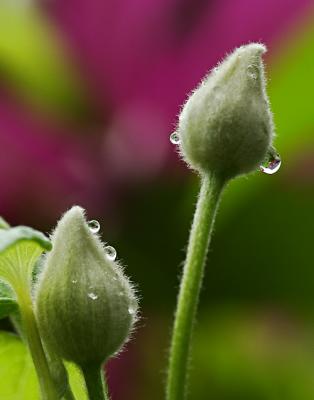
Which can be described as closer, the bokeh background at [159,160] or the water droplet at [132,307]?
the water droplet at [132,307]

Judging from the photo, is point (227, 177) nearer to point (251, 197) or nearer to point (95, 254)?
point (95, 254)

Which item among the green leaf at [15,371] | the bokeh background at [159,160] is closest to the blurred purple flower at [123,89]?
the bokeh background at [159,160]

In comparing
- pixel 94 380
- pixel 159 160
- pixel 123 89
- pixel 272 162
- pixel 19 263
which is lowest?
pixel 94 380

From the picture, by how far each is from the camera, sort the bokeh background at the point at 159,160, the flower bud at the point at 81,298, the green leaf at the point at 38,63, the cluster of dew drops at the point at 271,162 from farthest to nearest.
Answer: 1. the green leaf at the point at 38,63
2. the bokeh background at the point at 159,160
3. the cluster of dew drops at the point at 271,162
4. the flower bud at the point at 81,298

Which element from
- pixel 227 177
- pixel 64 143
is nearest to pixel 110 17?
pixel 64 143

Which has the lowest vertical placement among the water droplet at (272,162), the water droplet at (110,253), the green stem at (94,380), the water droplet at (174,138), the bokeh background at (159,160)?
the green stem at (94,380)

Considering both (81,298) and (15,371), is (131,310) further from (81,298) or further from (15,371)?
(15,371)

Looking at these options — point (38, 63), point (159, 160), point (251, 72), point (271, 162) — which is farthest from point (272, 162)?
point (38, 63)

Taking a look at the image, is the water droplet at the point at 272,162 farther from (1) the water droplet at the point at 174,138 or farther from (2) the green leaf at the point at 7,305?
(2) the green leaf at the point at 7,305
